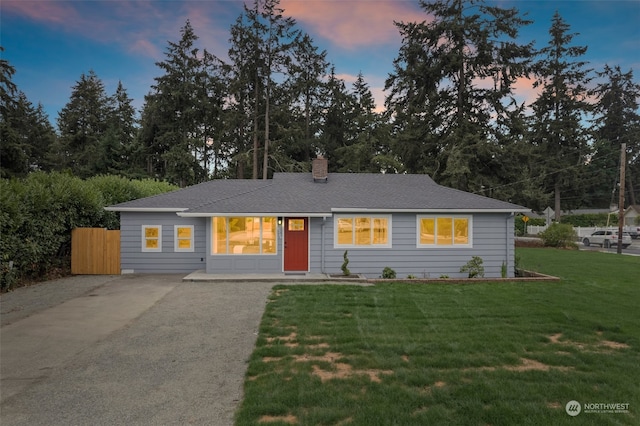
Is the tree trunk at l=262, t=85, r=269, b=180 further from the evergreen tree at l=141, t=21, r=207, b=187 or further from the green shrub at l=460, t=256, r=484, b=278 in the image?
the green shrub at l=460, t=256, r=484, b=278

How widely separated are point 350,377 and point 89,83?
47.8m

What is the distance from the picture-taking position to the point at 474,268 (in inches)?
500

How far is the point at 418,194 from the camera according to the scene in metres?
14.4

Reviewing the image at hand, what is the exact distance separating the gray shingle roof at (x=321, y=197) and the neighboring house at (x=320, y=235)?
71 mm

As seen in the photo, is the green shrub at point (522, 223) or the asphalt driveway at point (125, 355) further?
the green shrub at point (522, 223)

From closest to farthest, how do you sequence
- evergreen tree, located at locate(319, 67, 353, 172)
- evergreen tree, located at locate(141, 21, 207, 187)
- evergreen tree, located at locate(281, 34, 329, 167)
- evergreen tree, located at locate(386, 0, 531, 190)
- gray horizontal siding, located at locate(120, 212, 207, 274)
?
gray horizontal siding, located at locate(120, 212, 207, 274)
evergreen tree, located at locate(386, 0, 531, 190)
evergreen tree, located at locate(281, 34, 329, 167)
evergreen tree, located at locate(141, 21, 207, 187)
evergreen tree, located at locate(319, 67, 353, 172)

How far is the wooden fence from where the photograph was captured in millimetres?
13395

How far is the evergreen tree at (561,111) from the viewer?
122ft

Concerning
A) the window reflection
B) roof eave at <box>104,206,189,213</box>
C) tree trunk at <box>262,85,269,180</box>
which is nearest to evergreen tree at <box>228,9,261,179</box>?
tree trunk at <box>262,85,269,180</box>

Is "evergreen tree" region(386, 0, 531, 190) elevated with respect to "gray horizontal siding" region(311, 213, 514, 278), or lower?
elevated

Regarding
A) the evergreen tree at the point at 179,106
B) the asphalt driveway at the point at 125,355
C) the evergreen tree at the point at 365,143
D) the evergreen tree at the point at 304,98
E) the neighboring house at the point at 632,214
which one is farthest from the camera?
the neighboring house at the point at 632,214

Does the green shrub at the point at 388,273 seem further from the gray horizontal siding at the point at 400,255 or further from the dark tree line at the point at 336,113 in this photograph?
the dark tree line at the point at 336,113

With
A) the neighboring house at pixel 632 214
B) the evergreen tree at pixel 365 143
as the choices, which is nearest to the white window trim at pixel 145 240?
the evergreen tree at pixel 365 143

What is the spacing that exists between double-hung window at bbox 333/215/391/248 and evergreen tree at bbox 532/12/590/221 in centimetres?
3206
